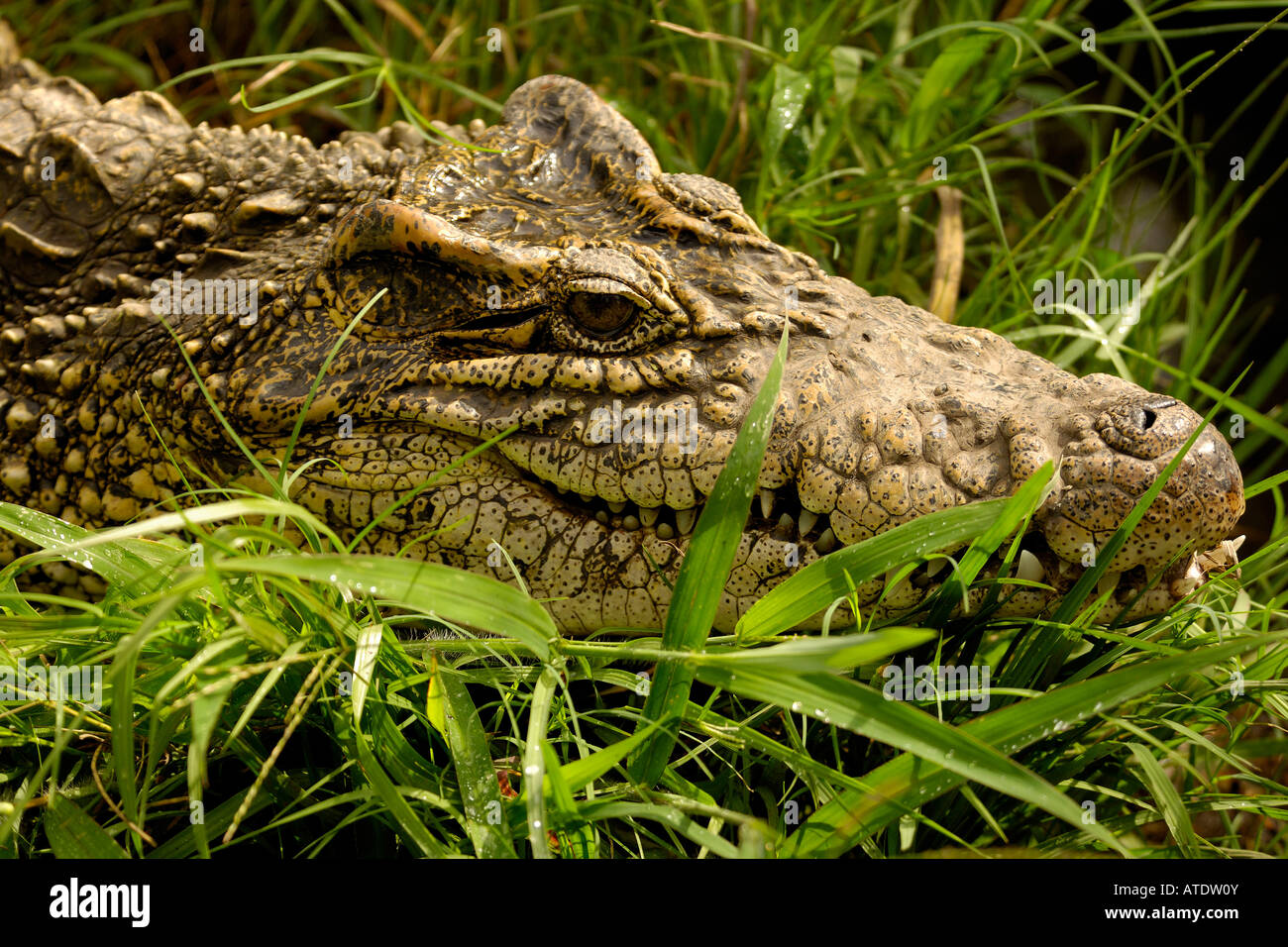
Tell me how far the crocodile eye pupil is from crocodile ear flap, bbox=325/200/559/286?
13 centimetres

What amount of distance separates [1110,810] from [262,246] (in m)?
2.74

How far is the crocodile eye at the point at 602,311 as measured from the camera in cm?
264

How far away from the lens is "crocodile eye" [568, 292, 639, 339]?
2639mm

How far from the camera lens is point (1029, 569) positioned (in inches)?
92.9

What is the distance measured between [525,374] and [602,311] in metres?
0.25

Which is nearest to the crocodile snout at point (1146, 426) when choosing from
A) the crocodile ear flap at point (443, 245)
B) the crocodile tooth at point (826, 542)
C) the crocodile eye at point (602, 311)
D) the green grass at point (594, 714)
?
the green grass at point (594, 714)

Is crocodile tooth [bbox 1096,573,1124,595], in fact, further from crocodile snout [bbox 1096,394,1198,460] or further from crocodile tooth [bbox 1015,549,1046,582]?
crocodile snout [bbox 1096,394,1198,460]

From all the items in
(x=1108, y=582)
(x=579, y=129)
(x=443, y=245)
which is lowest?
(x=1108, y=582)

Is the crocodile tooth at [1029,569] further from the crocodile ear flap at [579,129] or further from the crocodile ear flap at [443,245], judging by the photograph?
the crocodile ear flap at [579,129]

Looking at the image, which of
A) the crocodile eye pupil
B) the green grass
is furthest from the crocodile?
the green grass

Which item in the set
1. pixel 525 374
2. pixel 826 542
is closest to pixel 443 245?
pixel 525 374

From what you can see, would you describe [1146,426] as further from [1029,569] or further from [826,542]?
[826,542]
